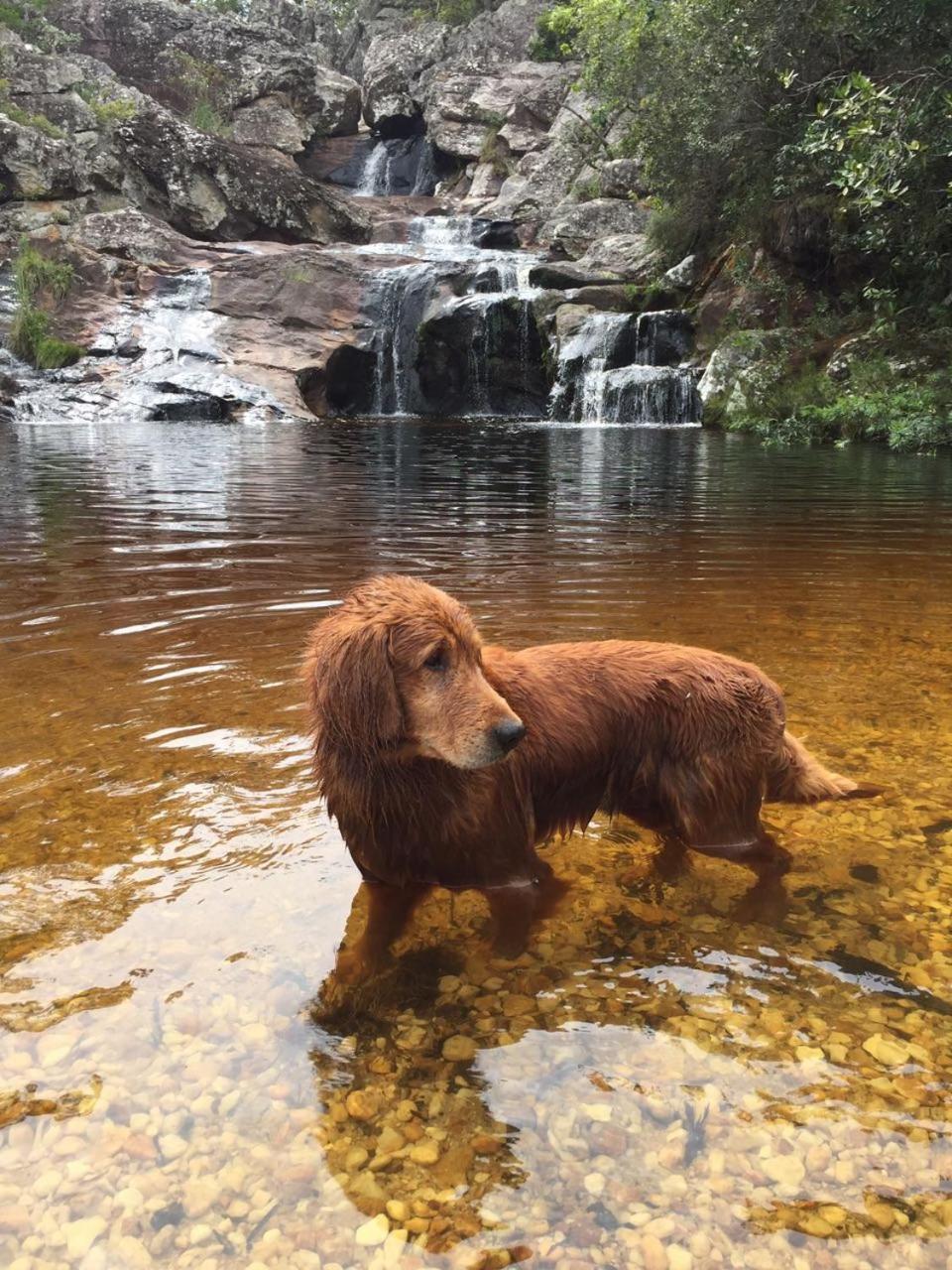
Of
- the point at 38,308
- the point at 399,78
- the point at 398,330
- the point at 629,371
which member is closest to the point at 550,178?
the point at 398,330

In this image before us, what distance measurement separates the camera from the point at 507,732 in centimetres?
288

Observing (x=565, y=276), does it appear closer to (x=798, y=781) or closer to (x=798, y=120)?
(x=798, y=120)

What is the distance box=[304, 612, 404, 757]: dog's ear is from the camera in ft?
9.74

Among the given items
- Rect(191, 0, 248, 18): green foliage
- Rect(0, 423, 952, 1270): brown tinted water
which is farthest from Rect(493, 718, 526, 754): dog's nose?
Rect(191, 0, 248, 18): green foliage

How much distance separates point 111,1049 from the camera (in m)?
2.70

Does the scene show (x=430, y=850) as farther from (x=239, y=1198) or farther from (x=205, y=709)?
(x=205, y=709)

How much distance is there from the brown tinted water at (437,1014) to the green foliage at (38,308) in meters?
29.3

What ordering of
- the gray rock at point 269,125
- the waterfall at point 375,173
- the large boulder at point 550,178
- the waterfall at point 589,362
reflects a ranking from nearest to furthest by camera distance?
the waterfall at point 589,362, the large boulder at point 550,178, the gray rock at point 269,125, the waterfall at point 375,173

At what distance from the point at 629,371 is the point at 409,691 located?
28275mm

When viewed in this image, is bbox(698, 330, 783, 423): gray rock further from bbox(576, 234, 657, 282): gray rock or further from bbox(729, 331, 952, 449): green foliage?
bbox(576, 234, 657, 282): gray rock

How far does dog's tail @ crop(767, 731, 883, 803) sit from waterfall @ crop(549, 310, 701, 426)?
26.5 m

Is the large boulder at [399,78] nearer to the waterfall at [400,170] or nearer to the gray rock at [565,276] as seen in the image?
the waterfall at [400,170]

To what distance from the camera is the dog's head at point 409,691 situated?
2.93m

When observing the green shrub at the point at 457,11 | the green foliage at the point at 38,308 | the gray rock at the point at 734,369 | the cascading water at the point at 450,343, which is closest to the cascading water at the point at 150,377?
the green foliage at the point at 38,308
